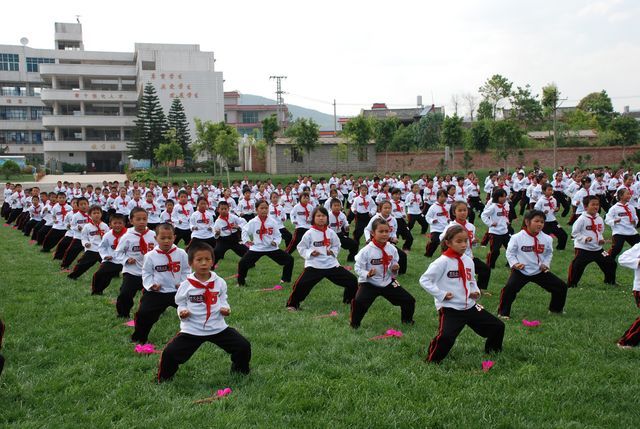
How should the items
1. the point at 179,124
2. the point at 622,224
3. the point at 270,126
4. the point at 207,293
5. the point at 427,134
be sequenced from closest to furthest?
the point at 207,293, the point at 622,224, the point at 270,126, the point at 427,134, the point at 179,124

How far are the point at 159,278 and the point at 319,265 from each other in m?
2.18

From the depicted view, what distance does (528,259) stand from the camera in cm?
691

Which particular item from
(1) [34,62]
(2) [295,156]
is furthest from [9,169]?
(1) [34,62]

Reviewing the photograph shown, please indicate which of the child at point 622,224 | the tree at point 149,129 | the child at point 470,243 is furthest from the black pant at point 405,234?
the tree at point 149,129

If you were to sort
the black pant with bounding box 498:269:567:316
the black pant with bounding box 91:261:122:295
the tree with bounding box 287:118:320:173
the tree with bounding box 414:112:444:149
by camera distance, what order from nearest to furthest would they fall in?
1. the black pant with bounding box 498:269:567:316
2. the black pant with bounding box 91:261:122:295
3. the tree with bounding box 287:118:320:173
4. the tree with bounding box 414:112:444:149

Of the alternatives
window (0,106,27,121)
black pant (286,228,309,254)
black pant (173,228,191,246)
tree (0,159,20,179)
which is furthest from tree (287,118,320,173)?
window (0,106,27,121)

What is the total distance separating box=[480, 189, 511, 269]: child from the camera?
9.73 meters

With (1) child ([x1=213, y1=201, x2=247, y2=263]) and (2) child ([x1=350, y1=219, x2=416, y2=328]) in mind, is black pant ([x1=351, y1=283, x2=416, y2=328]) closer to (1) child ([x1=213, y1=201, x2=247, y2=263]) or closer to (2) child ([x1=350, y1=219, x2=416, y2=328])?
(2) child ([x1=350, y1=219, x2=416, y2=328])

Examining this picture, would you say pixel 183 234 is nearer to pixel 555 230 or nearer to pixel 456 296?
pixel 555 230

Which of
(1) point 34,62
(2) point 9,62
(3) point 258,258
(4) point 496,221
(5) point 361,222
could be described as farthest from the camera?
(1) point 34,62

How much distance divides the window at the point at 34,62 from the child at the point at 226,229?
190 feet

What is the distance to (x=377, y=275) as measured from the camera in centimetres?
653

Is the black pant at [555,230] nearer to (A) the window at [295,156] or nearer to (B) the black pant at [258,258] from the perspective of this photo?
(B) the black pant at [258,258]

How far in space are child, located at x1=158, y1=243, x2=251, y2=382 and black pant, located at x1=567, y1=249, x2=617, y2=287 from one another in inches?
214
